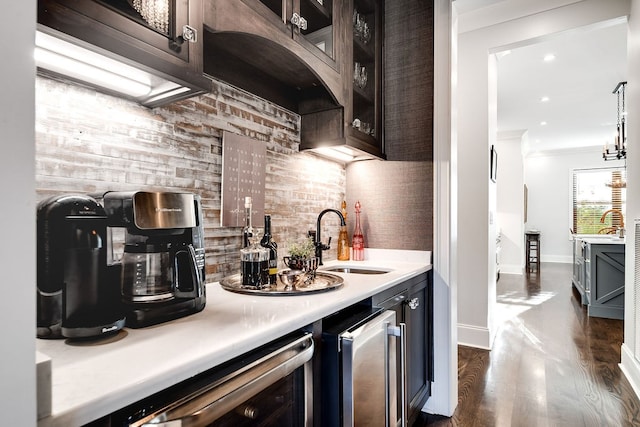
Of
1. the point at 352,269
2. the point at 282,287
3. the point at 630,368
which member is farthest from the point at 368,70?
the point at 630,368

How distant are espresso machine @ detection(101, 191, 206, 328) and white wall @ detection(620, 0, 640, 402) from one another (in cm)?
301

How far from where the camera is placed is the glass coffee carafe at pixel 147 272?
929 mm

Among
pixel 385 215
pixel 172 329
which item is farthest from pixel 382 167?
pixel 172 329

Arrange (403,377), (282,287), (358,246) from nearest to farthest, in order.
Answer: (282,287) → (403,377) → (358,246)

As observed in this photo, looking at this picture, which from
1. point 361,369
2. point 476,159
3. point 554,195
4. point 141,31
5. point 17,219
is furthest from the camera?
point 554,195

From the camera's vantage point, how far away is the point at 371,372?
132 cm

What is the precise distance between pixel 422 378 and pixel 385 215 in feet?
3.21

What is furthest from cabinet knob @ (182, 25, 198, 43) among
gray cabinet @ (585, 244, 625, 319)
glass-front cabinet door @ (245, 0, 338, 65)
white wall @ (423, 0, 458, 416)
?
gray cabinet @ (585, 244, 625, 319)

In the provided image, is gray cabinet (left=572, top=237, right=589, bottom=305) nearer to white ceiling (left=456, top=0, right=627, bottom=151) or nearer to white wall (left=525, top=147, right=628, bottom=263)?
white ceiling (left=456, top=0, right=627, bottom=151)

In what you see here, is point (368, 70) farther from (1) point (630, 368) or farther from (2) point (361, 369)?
(1) point (630, 368)

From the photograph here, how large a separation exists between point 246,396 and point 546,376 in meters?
2.74

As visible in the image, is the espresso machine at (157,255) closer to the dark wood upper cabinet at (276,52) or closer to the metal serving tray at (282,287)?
the metal serving tray at (282,287)

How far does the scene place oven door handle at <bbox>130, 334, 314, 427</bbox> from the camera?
639 millimetres

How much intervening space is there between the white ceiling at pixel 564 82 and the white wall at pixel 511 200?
39cm
